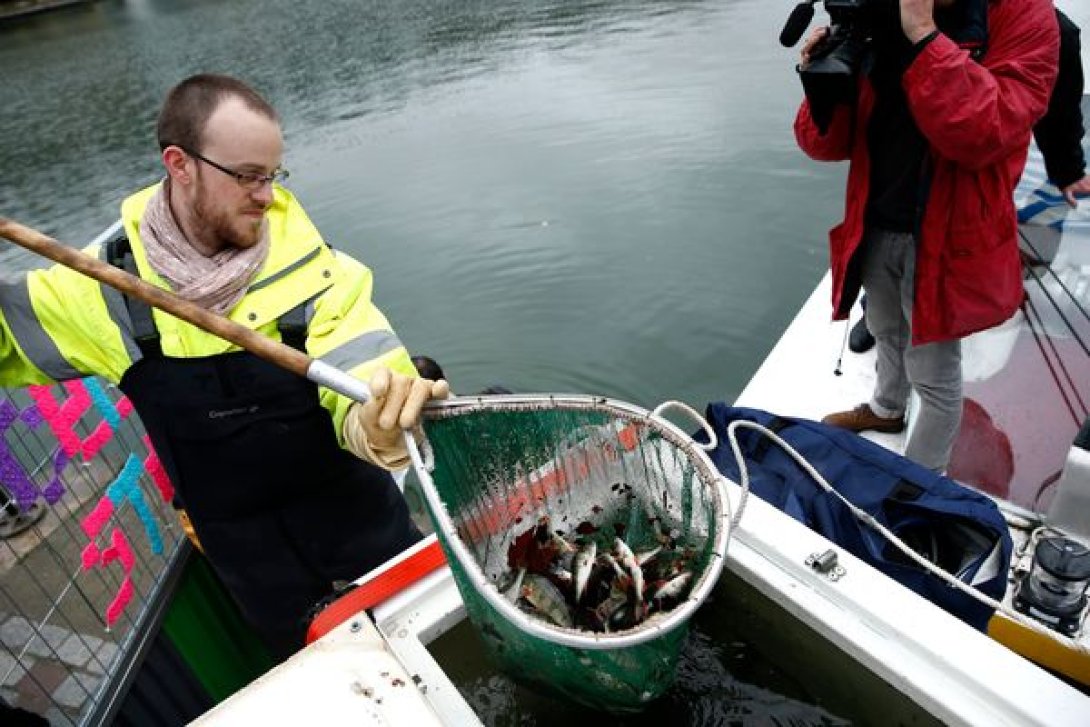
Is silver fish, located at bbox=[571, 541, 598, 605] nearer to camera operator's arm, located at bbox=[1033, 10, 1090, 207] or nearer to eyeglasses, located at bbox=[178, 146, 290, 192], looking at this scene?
eyeglasses, located at bbox=[178, 146, 290, 192]

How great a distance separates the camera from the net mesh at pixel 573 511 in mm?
1241

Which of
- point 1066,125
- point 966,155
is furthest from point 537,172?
point 966,155

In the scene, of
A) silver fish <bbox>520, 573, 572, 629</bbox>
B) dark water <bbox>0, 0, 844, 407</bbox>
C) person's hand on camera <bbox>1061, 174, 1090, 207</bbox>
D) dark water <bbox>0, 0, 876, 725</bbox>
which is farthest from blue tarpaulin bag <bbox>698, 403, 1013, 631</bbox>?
dark water <bbox>0, 0, 844, 407</bbox>

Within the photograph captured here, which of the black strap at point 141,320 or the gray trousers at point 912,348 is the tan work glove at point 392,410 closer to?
the black strap at point 141,320

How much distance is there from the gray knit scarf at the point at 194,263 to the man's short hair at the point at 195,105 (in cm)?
20

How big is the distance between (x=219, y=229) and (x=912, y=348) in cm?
230

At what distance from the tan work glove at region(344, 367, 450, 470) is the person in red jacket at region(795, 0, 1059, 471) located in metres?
1.68

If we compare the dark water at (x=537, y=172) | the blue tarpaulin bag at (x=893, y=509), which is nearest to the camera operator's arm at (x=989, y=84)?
the blue tarpaulin bag at (x=893, y=509)

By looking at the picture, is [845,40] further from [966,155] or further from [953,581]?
[953,581]

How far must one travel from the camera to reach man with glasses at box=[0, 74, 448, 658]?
170 centimetres

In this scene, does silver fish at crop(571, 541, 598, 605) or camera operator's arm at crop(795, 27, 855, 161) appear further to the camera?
camera operator's arm at crop(795, 27, 855, 161)

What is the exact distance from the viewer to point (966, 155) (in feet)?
6.75

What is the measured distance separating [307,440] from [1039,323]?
337 cm

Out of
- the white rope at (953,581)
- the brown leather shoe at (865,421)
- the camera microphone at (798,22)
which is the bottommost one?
the brown leather shoe at (865,421)
